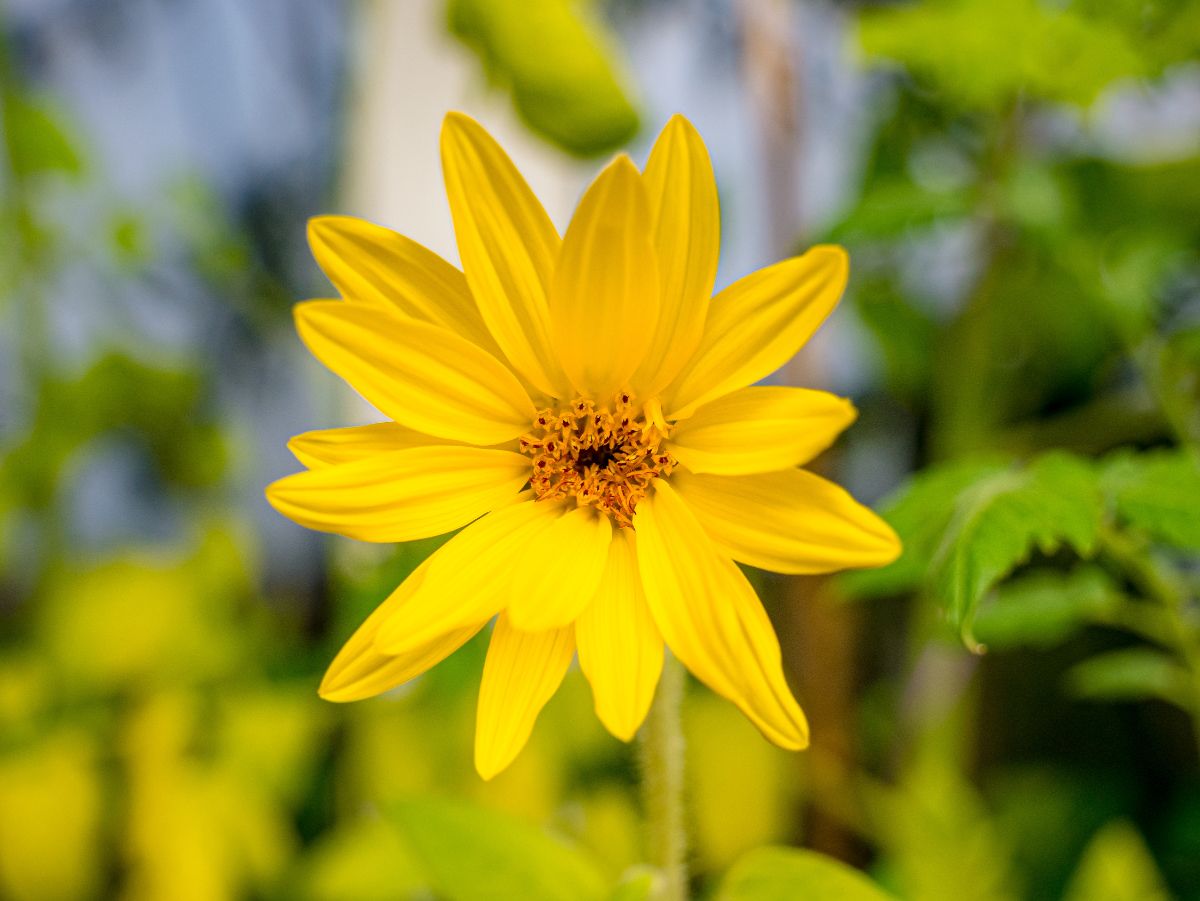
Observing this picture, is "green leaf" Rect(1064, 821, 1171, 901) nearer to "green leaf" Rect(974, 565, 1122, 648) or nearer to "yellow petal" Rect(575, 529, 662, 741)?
"green leaf" Rect(974, 565, 1122, 648)

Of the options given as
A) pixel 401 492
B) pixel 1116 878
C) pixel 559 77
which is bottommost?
pixel 1116 878

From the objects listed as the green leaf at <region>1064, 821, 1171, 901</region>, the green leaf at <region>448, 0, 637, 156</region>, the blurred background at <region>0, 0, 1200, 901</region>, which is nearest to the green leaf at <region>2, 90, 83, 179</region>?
the blurred background at <region>0, 0, 1200, 901</region>

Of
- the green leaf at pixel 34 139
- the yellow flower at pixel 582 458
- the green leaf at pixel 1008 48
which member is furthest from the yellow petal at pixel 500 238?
the green leaf at pixel 34 139

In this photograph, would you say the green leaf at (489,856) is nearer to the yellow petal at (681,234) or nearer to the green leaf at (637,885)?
the green leaf at (637,885)

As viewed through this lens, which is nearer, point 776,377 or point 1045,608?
point 1045,608

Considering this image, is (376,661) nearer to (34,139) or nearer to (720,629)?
(720,629)

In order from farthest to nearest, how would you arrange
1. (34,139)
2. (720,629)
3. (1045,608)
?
(34,139) < (1045,608) < (720,629)

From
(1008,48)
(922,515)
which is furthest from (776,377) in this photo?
(922,515)
